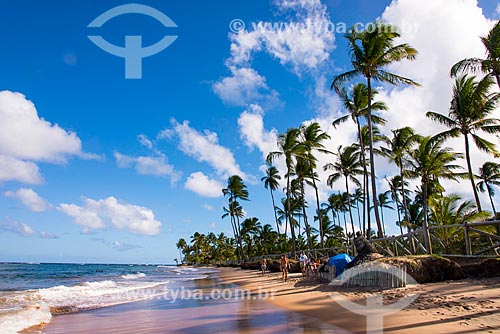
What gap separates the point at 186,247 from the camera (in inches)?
4082

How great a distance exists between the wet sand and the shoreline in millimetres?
597

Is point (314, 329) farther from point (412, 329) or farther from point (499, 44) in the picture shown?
point (499, 44)

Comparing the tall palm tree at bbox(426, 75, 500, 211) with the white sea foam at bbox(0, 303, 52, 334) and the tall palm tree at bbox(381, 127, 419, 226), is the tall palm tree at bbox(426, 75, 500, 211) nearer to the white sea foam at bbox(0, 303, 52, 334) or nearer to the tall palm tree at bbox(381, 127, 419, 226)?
the tall palm tree at bbox(381, 127, 419, 226)

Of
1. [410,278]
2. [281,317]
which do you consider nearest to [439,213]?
[410,278]

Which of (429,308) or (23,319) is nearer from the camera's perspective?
(429,308)

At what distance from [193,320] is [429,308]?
5.36 metres

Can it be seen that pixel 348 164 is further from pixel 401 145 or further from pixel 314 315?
pixel 314 315

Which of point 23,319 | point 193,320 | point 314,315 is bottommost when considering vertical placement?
point 23,319

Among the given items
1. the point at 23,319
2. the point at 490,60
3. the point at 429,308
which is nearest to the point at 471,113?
the point at 490,60

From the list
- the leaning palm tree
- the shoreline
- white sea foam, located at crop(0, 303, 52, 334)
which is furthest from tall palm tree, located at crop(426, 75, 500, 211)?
white sea foam, located at crop(0, 303, 52, 334)

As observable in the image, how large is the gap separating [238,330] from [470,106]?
17.4 m

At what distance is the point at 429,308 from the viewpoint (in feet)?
24.1

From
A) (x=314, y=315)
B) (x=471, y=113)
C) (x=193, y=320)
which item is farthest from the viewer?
Answer: (x=471, y=113)

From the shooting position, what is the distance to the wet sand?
7.36 m
